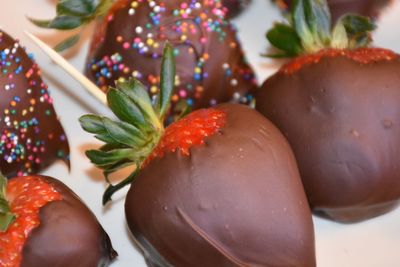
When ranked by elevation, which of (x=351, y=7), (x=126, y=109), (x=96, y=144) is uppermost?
(x=126, y=109)

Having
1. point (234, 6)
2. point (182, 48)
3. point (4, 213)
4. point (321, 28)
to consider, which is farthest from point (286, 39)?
point (4, 213)

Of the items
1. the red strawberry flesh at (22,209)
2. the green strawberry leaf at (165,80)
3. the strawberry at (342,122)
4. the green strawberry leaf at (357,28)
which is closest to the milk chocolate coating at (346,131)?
the strawberry at (342,122)

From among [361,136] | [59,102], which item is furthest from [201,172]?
[59,102]

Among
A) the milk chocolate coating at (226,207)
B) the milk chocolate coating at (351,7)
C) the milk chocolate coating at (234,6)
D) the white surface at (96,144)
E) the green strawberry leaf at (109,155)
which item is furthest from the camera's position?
the milk chocolate coating at (234,6)

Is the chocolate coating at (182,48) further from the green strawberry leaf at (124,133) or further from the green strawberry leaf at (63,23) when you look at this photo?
the green strawberry leaf at (124,133)

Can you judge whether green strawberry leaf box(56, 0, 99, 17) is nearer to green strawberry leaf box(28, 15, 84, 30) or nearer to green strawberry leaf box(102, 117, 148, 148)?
green strawberry leaf box(28, 15, 84, 30)

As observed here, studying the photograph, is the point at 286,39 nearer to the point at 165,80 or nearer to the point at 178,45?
the point at 178,45

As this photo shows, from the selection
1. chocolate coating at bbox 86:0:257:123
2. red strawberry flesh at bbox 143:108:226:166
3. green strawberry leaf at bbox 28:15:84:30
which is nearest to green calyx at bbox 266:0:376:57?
chocolate coating at bbox 86:0:257:123
